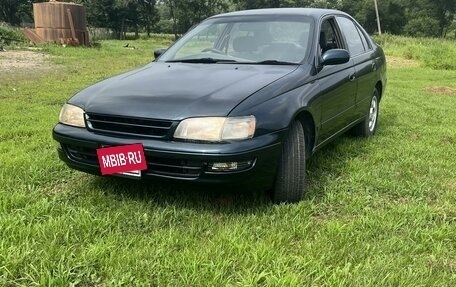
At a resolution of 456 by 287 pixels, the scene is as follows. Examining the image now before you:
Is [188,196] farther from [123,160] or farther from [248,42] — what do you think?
[248,42]

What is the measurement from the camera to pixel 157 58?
14.5 ft

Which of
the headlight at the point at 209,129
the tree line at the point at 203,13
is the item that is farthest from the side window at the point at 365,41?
the tree line at the point at 203,13

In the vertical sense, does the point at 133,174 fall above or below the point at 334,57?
below

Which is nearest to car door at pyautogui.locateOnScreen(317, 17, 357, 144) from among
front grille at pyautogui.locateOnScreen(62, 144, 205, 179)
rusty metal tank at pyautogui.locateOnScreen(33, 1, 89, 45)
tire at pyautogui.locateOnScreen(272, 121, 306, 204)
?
tire at pyautogui.locateOnScreen(272, 121, 306, 204)

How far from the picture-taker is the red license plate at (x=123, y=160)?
2.88 meters

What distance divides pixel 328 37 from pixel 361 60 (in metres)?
0.77

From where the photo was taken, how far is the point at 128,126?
118 inches

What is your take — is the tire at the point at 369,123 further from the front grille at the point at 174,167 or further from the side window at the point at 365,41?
the front grille at the point at 174,167

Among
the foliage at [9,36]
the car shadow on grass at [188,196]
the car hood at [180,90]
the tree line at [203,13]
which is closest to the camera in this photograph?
the car hood at [180,90]

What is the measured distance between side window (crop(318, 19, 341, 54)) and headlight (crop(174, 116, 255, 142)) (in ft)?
5.21

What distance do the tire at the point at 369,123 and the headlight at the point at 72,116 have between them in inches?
131

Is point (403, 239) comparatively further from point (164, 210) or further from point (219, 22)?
point (219, 22)

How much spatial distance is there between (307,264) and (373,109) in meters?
3.67

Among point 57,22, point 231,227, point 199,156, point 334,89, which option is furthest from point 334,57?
point 57,22
